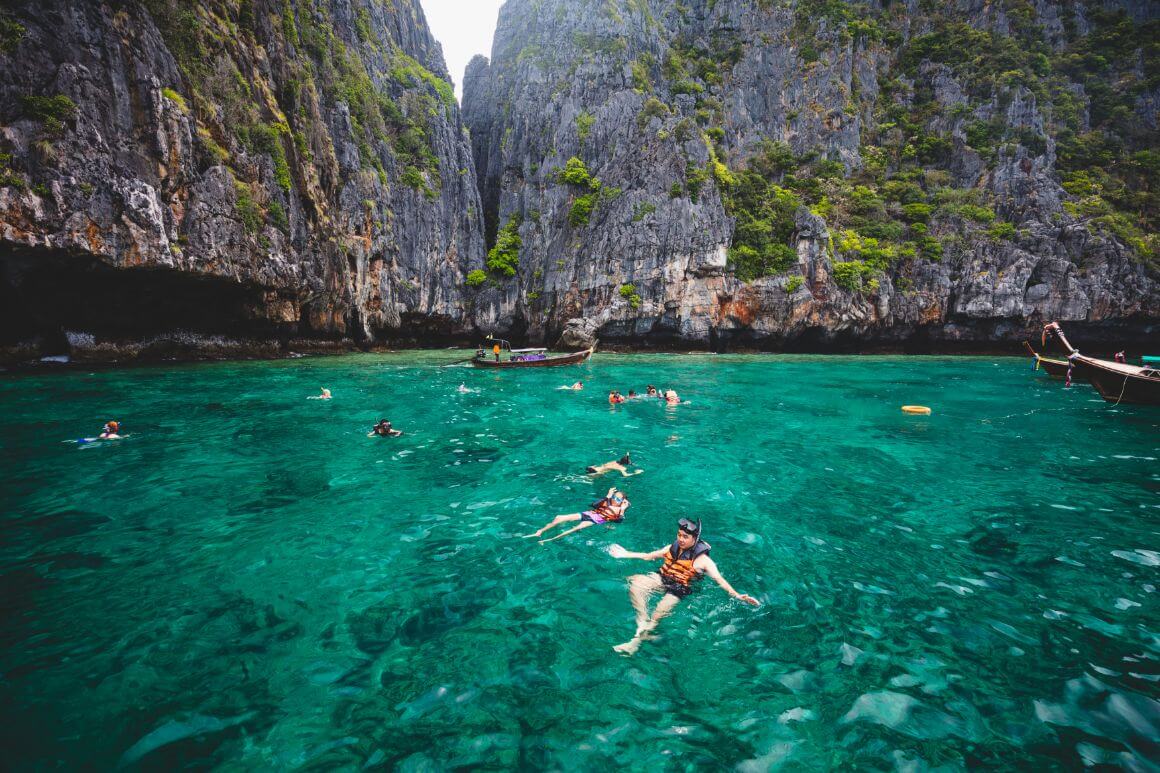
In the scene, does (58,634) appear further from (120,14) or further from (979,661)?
(120,14)

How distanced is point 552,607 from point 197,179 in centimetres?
2725

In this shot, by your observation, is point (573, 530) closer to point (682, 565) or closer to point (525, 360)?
point (682, 565)

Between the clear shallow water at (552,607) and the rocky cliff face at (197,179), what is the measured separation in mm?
11684

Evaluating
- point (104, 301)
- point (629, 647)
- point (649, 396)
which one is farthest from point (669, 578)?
point (104, 301)

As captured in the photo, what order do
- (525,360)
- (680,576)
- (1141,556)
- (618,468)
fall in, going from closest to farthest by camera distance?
1. (680,576)
2. (1141,556)
3. (618,468)
4. (525,360)

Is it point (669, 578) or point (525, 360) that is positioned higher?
point (525, 360)

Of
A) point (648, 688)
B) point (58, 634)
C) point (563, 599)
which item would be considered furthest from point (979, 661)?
point (58, 634)

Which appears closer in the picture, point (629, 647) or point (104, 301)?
point (629, 647)

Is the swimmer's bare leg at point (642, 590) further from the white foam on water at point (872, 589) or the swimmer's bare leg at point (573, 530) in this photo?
the white foam on water at point (872, 589)

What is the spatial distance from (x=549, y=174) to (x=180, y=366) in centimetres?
3450

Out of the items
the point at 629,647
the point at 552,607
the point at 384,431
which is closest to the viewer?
the point at 629,647

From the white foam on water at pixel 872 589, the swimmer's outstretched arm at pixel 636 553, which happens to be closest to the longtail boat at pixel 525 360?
the swimmer's outstretched arm at pixel 636 553

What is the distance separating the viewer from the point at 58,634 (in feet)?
13.8

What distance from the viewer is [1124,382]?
15.5 m
